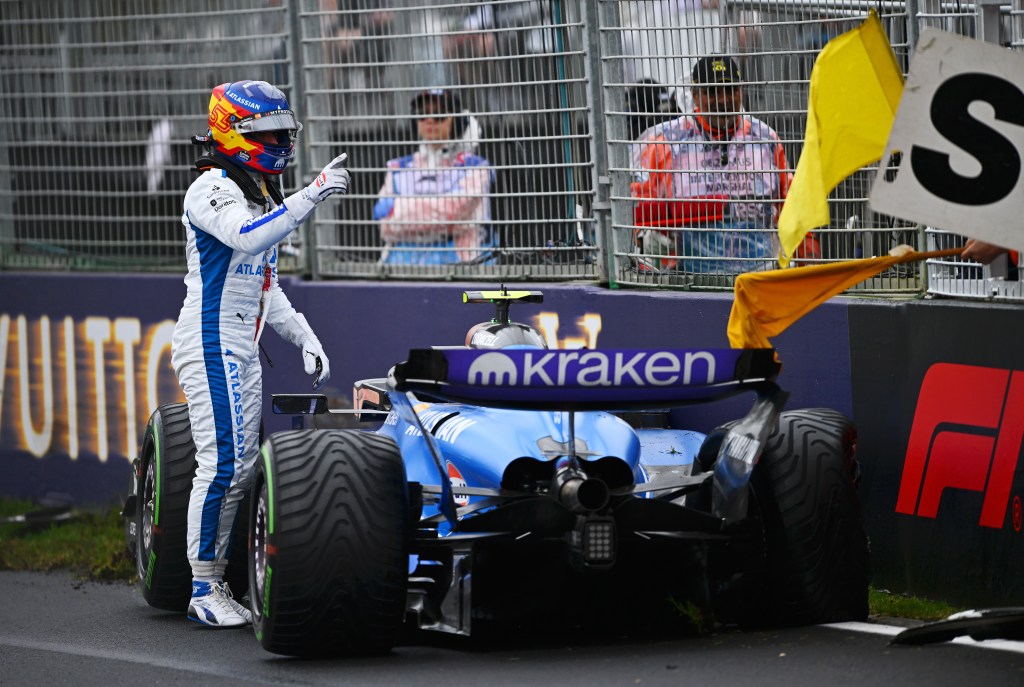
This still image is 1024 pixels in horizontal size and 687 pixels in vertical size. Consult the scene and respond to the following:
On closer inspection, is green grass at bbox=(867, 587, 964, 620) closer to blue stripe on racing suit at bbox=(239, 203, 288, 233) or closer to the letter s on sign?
the letter s on sign

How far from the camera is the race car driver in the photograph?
7.41 metres

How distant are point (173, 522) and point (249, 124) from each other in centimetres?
174

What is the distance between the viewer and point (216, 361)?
742 cm

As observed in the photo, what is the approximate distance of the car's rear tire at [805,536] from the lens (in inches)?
263

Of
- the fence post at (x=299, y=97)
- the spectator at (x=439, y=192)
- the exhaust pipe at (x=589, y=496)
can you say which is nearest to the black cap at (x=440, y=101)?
the spectator at (x=439, y=192)

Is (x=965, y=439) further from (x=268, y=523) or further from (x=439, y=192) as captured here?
(x=439, y=192)

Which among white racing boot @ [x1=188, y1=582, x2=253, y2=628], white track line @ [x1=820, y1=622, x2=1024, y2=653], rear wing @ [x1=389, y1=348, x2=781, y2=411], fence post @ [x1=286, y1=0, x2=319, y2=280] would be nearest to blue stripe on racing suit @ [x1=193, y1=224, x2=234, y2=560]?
white racing boot @ [x1=188, y1=582, x2=253, y2=628]

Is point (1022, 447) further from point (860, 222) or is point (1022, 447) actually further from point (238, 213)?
point (238, 213)

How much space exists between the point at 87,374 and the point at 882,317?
19.0 ft

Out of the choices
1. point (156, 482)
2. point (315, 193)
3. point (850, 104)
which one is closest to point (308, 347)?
point (156, 482)

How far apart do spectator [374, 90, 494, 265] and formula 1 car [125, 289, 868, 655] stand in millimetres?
2986

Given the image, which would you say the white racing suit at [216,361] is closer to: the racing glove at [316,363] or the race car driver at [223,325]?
the race car driver at [223,325]

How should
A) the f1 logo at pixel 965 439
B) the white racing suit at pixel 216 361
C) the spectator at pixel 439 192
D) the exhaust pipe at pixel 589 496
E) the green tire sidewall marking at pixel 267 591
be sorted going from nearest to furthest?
the exhaust pipe at pixel 589 496, the green tire sidewall marking at pixel 267 591, the f1 logo at pixel 965 439, the white racing suit at pixel 216 361, the spectator at pixel 439 192

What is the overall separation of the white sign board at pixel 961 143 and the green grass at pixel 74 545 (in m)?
5.12
